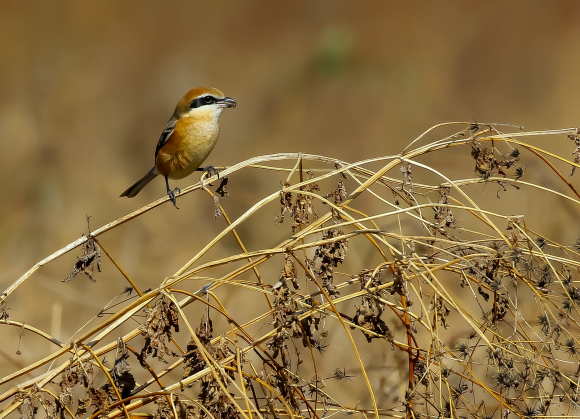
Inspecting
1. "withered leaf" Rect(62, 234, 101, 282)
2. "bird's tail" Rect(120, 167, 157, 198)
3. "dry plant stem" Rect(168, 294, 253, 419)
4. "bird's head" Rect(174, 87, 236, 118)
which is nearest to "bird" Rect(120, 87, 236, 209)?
"bird's head" Rect(174, 87, 236, 118)

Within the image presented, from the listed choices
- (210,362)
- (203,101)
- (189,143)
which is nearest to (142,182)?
(189,143)

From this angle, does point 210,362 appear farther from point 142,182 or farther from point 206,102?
point 142,182

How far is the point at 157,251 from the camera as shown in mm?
6285

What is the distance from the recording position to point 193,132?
3678mm

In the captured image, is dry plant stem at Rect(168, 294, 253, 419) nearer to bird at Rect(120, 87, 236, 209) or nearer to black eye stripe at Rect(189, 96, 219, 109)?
bird at Rect(120, 87, 236, 209)

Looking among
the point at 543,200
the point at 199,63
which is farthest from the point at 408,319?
the point at 199,63

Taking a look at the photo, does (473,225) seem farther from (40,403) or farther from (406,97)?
(40,403)

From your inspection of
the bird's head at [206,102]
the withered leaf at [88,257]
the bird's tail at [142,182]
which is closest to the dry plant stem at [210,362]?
the withered leaf at [88,257]

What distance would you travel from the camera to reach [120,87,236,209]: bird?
12.1 feet

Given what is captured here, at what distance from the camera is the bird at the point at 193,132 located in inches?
145

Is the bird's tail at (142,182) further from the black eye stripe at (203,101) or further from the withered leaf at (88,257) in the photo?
the withered leaf at (88,257)

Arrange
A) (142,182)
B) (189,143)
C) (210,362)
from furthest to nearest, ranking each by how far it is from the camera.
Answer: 1. (142,182)
2. (189,143)
3. (210,362)

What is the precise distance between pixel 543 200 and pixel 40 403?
4.48 m

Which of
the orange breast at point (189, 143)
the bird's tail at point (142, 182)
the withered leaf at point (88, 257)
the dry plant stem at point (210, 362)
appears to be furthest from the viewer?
the bird's tail at point (142, 182)
